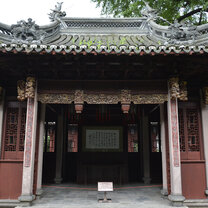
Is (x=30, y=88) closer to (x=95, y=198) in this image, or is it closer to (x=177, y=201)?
(x=95, y=198)

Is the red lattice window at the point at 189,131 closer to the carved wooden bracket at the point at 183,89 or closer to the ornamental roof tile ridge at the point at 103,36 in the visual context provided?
the carved wooden bracket at the point at 183,89

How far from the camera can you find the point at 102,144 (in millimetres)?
8305

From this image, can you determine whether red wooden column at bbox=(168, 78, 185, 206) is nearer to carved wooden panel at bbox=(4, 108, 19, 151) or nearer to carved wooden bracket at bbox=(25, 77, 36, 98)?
carved wooden bracket at bbox=(25, 77, 36, 98)

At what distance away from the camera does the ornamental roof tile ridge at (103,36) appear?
4402 millimetres

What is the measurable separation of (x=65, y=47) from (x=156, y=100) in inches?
105

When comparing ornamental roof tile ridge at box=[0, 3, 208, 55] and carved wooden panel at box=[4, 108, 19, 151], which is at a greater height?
ornamental roof tile ridge at box=[0, 3, 208, 55]

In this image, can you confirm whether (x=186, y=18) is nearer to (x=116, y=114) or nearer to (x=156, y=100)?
(x=116, y=114)

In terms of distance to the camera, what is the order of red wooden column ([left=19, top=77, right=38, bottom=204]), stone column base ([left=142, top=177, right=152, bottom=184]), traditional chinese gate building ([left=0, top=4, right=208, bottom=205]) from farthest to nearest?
stone column base ([left=142, top=177, right=152, bottom=184])
red wooden column ([left=19, top=77, right=38, bottom=204])
traditional chinese gate building ([left=0, top=4, right=208, bottom=205])

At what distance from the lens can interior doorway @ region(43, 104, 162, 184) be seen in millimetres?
7883

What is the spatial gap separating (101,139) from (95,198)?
2908 mm

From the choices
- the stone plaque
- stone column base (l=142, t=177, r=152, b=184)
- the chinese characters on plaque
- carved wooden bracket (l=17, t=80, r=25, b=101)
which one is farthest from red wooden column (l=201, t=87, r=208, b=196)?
carved wooden bracket (l=17, t=80, r=25, b=101)

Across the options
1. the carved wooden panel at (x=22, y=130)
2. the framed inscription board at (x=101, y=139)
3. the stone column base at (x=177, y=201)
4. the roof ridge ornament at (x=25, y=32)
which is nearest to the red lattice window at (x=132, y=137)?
the framed inscription board at (x=101, y=139)

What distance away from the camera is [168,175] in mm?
5438

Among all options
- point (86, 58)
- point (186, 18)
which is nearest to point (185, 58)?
point (86, 58)
